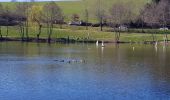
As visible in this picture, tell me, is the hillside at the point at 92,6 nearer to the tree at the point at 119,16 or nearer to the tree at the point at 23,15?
the tree at the point at 119,16

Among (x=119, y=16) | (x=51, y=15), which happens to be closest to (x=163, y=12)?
(x=119, y=16)

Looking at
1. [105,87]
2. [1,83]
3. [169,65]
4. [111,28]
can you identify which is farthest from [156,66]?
[111,28]

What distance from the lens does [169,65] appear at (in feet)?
253

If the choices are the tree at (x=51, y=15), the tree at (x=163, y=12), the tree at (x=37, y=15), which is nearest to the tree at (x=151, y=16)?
the tree at (x=163, y=12)

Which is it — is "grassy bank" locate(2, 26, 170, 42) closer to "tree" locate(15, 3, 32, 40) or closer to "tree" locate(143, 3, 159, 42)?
"tree" locate(15, 3, 32, 40)

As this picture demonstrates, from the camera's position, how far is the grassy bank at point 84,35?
138 m

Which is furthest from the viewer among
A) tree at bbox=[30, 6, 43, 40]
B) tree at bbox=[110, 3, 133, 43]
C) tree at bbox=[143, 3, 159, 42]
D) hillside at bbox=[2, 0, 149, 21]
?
hillside at bbox=[2, 0, 149, 21]

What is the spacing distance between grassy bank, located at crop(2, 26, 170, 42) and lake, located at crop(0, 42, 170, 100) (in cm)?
4178

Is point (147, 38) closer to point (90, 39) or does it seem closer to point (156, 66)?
point (90, 39)

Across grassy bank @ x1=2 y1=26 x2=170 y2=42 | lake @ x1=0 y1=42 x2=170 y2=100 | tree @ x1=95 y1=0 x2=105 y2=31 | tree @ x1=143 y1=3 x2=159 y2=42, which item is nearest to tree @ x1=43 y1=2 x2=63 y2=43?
grassy bank @ x1=2 y1=26 x2=170 y2=42

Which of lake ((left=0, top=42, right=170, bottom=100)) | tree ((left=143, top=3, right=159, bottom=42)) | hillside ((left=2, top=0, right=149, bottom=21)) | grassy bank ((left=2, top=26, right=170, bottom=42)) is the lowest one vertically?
lake ((left=0, top=42, right=170, bottom=100))

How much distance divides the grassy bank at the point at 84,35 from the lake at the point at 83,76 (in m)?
41.8

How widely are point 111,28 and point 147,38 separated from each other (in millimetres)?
20957

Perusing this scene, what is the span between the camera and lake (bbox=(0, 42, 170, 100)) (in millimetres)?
49697
